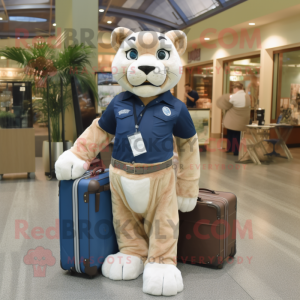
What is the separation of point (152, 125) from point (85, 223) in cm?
72

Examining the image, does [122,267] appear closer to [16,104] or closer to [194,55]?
[16,104]

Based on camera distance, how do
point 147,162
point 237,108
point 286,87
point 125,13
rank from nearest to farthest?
point 147,162 < point 237,108 < point 286,87 < point 125,13

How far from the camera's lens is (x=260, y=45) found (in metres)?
9.43

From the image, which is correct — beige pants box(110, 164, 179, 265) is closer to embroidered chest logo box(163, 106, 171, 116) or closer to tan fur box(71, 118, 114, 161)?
tan fur box(71, 118, 114, 161)

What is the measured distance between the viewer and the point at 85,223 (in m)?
2.30

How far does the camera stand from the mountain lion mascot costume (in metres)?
2.27

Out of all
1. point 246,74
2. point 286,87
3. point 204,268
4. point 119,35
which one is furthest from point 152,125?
point 246,74

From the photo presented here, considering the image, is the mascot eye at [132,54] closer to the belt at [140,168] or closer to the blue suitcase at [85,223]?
the belt at [140,168]

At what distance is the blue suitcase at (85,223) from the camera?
7.53 ft

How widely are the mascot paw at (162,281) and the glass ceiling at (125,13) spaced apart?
7.13m

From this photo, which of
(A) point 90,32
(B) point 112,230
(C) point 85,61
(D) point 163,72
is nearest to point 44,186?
(C) point 85,61

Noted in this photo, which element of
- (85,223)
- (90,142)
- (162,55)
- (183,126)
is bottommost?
(85,223)

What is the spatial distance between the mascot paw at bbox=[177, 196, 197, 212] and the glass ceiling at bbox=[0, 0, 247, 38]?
6.88 metres

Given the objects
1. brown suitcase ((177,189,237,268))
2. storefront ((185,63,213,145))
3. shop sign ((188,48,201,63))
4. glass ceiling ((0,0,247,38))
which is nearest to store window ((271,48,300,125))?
glass ceiling ((0,0,247,38))
